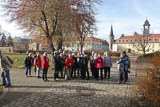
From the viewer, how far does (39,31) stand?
16.4 m

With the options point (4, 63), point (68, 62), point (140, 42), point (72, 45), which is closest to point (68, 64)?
point (68, 62)

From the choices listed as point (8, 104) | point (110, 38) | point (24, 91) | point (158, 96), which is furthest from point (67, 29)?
point (110, 38)

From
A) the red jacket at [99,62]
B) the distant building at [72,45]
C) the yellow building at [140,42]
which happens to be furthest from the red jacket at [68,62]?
the yellow building at [140,42]

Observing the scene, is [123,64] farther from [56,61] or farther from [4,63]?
[4,63]

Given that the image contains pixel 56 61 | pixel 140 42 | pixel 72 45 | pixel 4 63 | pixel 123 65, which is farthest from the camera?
pixel 140 42

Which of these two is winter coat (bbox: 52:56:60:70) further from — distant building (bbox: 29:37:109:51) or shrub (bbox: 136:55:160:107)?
distant building (bbox: 29:37:109:51)

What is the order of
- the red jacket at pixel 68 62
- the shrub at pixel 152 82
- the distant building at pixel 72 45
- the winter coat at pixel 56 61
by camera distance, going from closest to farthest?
1. the shrub at pixel 152 82
2. the winter coat at pixel 56 61
3. the red jacket at pixel 68 62
4. the distant building at pixel 72 45

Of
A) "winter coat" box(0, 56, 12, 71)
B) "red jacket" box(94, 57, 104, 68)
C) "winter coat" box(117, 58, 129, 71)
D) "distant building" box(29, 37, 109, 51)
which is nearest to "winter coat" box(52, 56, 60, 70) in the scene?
"red jacket" box(94, 57, 104, 68)

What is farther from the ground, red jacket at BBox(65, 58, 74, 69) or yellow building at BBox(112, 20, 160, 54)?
yellow building at BBox(112, 20, 160, 54)

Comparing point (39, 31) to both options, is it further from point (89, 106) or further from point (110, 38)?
point (110, 38)

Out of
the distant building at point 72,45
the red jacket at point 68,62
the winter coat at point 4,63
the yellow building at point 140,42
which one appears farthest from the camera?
A: the yellow building at point 140,42

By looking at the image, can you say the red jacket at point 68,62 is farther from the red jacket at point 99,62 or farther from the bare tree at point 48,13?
the bare tree at point 48,13

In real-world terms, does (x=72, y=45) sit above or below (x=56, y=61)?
above

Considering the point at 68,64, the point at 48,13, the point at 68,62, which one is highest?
the point at 48,13
